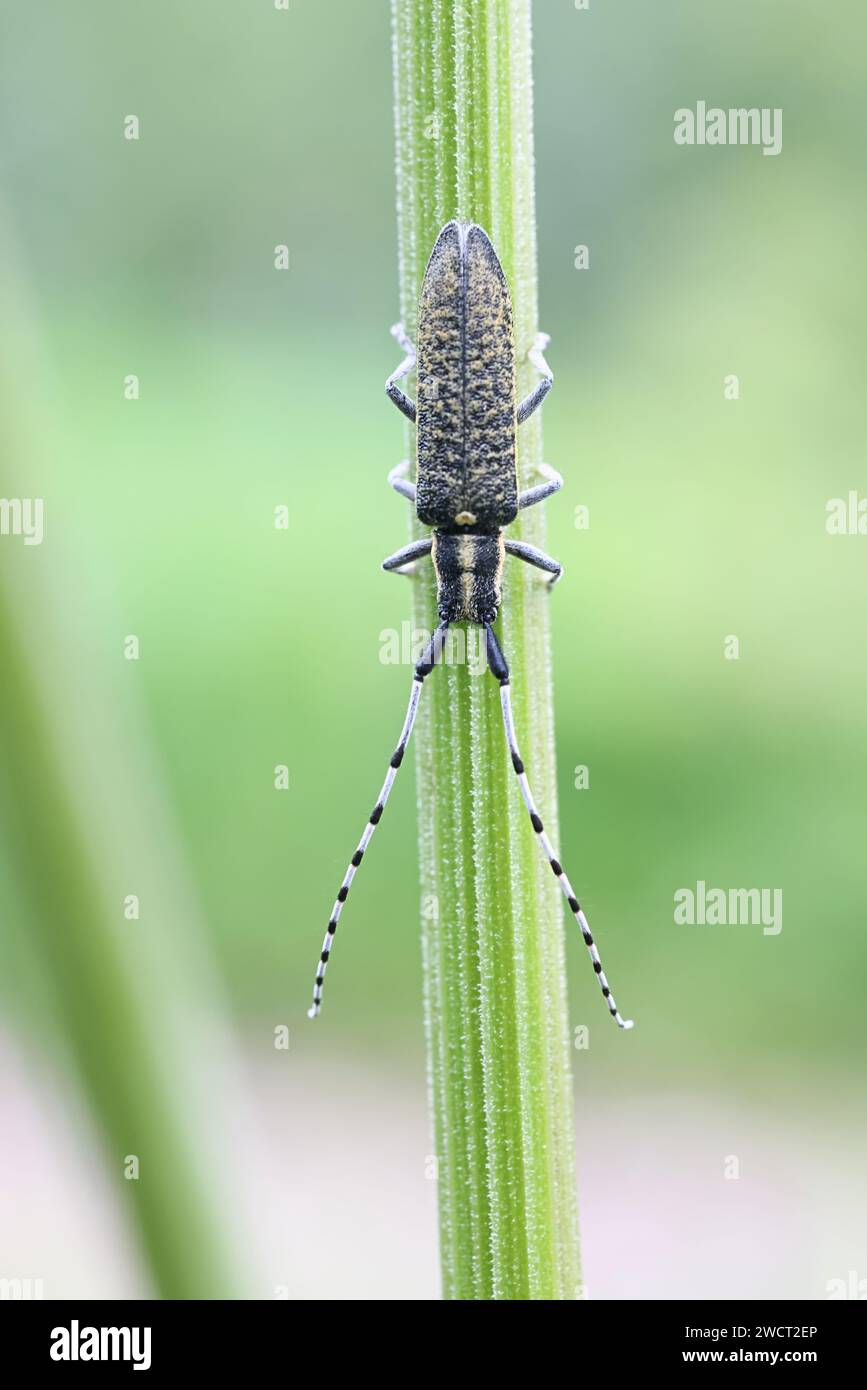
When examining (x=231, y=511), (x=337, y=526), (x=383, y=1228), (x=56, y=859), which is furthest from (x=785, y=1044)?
(x=56, y=859)

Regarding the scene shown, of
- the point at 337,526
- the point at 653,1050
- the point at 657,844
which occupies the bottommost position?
the point at 653,1050

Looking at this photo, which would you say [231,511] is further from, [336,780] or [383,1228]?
[383,1228]

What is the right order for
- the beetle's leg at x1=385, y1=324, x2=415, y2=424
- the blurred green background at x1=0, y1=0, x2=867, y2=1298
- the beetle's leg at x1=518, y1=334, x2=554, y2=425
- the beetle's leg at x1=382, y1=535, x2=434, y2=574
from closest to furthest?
1. the beetle's leg at x1=518, y1=334, x2=554, y2=425
2. the beetle's leg at x1=385, y1=324, x2=415, y2=424
3. the beetle's leg at x1=382, y1=535, x2=434, y2=574
4. the blurred green background at x1=0, y1=0, x2=867, y2=1298

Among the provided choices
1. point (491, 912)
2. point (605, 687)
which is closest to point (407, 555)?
point (491, 912)

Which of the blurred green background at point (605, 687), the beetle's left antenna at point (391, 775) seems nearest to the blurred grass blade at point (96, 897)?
the beetle's left antenna at point (391, 775)

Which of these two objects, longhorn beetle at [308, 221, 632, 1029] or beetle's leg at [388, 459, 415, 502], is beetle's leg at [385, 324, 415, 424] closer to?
longhorn beetle at [308, 221, 632, 1029]

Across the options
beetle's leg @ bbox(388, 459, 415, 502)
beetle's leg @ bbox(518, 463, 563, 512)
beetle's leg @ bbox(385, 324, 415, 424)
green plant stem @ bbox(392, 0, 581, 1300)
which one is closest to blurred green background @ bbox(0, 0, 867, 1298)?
beetle's leg @ bbox(388, 459, 415, 502)

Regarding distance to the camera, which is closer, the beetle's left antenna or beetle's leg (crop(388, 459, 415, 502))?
the beetle's left antenna
